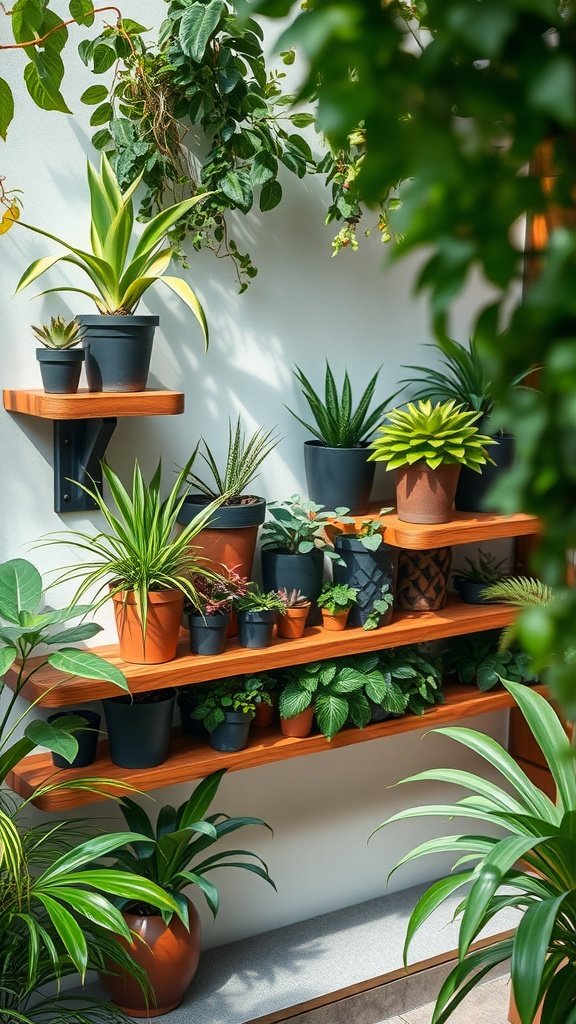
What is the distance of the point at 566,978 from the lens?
1770 millimetres

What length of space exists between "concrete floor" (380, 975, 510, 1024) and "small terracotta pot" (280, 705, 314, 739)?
77 cm

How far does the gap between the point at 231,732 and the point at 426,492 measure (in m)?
0.74

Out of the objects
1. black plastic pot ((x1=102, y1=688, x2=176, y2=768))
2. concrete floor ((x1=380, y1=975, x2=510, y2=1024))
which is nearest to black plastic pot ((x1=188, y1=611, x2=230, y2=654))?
black plastic pot ((x1=102, y1=688, x2=176, y2=768))

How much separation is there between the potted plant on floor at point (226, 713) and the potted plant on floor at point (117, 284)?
0.73 meters

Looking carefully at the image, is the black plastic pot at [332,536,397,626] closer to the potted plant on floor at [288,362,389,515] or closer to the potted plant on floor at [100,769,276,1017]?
the potted plant on floor at [288,362,389,515]

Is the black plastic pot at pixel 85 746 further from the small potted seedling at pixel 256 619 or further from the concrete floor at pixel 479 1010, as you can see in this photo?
the concrete floor at pixel 479 1010

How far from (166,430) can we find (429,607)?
85cm

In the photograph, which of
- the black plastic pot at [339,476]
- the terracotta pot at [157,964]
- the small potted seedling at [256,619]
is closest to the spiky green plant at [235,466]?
the black plastic pot at [339,476]

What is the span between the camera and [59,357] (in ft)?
6.59

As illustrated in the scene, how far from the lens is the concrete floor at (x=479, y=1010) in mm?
2502

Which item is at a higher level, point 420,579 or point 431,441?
point 431,441

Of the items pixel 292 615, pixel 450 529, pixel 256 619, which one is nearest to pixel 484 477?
pixel 450 529

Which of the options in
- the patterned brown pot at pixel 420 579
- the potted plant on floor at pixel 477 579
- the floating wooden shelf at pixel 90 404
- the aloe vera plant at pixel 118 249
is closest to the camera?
the floating wooden shelf at pixel 90 404

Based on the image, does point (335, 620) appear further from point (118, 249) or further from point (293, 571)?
point (118, 249)
